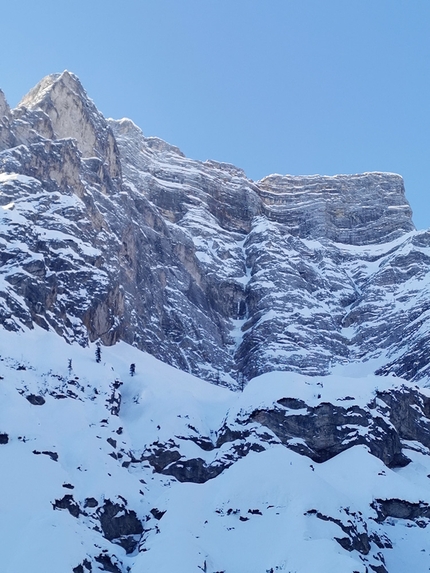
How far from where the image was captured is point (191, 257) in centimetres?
12331

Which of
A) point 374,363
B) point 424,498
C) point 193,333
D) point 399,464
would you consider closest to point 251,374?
point 193,333

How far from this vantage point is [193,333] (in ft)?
342

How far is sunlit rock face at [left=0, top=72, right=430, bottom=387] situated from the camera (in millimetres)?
Result: 85500

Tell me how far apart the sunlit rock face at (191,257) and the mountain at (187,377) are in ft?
1.19

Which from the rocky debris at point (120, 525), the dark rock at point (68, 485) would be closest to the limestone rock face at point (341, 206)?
the rocky debris at point (120, 525)

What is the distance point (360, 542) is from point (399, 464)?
64.6 ft

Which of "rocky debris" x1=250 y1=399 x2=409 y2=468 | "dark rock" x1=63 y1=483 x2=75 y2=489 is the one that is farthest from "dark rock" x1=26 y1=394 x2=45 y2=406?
"rocky debris" x1=250 y1=399 x2=409 y2=468

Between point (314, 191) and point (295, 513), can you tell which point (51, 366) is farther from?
point (314, 191)

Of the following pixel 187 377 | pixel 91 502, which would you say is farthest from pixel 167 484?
pixel 187 377

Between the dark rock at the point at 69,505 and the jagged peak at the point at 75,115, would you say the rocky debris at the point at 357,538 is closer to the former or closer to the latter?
the dark rock at the point at 69,505

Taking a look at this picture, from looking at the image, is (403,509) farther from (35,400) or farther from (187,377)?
(187,377)

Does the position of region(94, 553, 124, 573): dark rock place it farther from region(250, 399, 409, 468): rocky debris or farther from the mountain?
region(250, 399, 409, 468): rocky debris

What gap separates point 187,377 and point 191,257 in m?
40.1

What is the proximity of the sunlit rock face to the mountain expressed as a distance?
1.19 feet
